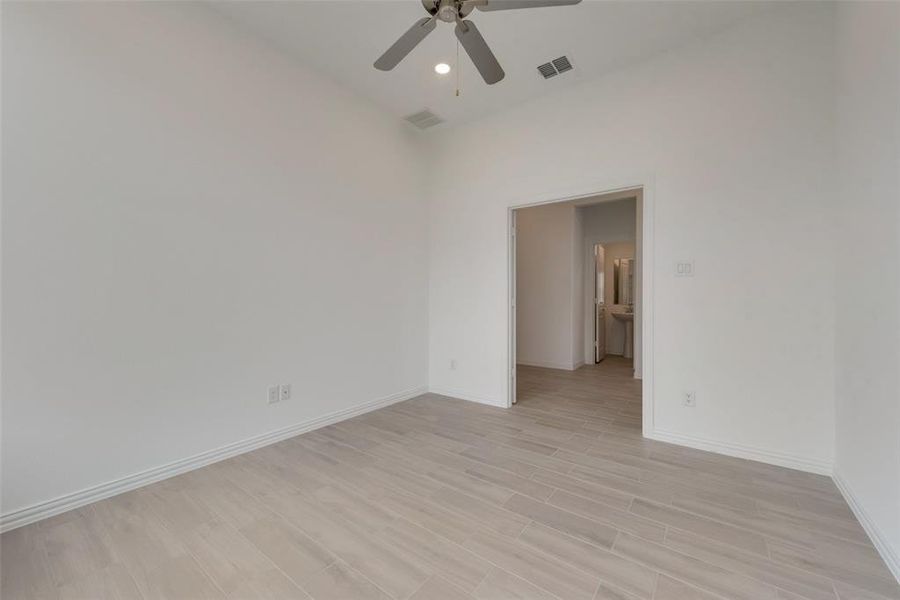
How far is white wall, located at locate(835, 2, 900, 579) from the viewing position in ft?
5.07

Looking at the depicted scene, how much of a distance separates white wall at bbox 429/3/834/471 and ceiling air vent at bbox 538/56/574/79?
288 mm

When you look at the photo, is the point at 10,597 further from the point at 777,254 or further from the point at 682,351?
the point at 777,254

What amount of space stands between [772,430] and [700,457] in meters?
0.50

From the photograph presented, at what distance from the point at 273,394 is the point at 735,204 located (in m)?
3.83

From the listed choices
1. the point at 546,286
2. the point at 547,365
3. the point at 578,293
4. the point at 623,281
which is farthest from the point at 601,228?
the point at 547,365

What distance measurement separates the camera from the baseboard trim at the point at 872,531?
1.49 metres

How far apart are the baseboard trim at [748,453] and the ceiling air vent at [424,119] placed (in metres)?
3.73

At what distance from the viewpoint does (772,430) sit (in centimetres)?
249

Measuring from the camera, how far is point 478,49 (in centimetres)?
201

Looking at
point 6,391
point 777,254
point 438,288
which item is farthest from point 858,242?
point 6,391

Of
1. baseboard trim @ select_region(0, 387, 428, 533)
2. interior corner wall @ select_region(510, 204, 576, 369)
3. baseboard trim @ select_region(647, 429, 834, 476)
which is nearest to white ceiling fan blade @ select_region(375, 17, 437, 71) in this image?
baseboard trim @ select_region(0, 387, 428, 533)

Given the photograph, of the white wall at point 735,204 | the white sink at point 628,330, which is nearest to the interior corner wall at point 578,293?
the white sink at point 628,330

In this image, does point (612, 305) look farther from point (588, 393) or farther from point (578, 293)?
point (588, 393)

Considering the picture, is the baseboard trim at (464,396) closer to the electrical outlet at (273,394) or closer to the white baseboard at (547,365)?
the electrical outlet at (273,394)
